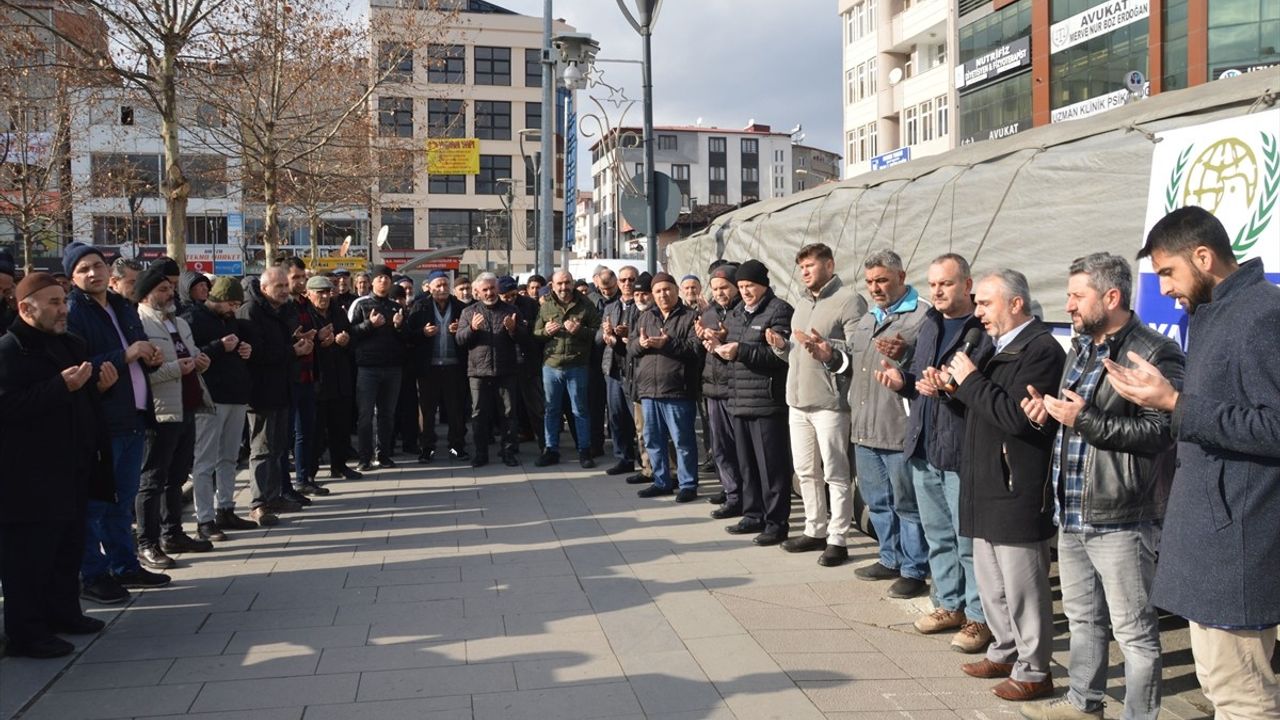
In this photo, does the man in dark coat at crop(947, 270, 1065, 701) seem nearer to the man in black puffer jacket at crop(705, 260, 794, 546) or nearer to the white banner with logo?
the man in black puffer jacket at crop(705, 260, 794, 546)

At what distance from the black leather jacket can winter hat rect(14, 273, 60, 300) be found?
5165 mm

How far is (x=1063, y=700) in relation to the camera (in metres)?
4.43

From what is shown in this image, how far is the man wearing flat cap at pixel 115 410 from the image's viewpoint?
6477mm

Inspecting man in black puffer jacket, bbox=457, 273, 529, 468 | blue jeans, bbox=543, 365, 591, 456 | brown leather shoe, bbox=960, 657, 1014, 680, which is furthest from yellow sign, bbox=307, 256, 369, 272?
brown leather shoe, bbox=960, 657, 1014, 680

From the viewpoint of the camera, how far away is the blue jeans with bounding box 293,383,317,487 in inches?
388

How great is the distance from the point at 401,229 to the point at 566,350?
61627 mm

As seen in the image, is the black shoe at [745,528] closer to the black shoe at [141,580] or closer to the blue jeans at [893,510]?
the blue jeans at [893,510]

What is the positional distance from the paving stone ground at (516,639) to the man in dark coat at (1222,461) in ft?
4.75

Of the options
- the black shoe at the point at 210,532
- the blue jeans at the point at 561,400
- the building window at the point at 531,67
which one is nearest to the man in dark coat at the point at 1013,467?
the black shoe at the point at 210,532

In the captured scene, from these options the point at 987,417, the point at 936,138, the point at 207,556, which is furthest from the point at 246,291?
the point at 936,138

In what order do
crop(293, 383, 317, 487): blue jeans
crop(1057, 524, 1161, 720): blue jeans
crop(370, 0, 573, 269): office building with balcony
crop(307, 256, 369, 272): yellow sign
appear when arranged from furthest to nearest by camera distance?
crop(370, 0, 573, 269): office building with balcony
crop(307, 256, 369, 272): yellow sign
crop(293, 383, 317, 487): blue jeans
crop(1057, 524, 1161, 720): blue jeans

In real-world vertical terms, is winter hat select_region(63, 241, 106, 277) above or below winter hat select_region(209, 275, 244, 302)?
above

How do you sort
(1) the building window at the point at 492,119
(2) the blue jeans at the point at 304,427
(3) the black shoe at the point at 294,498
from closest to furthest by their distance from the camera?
(3) the black shoe at the point at 294,498, (2) the blue jeans at the point at 304,427, (1) the building window at the point at 492,119

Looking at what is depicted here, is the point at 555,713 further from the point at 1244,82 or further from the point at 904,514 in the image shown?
the point at 1244,82
